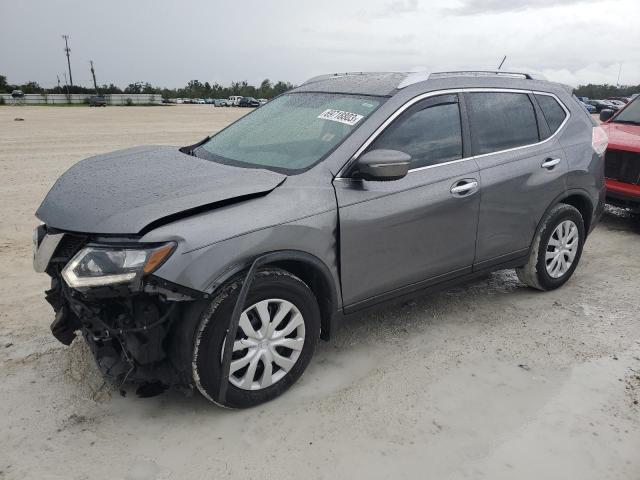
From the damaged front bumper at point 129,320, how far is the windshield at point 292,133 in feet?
3.49

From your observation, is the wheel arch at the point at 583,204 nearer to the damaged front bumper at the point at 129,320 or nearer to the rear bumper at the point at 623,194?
the rear bumper at the point at 623,194

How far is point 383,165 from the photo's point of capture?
305 cm

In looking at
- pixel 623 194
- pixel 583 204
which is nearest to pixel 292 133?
pixel 583 204

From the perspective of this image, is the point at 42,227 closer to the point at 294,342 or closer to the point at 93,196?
the point at 93,196

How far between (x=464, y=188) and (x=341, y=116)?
941mm

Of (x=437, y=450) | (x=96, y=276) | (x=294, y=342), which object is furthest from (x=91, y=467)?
(x=437, y=450)

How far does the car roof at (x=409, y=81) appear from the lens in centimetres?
362

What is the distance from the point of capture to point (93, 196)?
2.87 m

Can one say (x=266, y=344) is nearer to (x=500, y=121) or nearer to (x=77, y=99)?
(x=500, y=121)

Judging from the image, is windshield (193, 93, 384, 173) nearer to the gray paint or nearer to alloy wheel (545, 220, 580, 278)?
the gray paint

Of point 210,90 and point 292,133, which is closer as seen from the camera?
point 292,133

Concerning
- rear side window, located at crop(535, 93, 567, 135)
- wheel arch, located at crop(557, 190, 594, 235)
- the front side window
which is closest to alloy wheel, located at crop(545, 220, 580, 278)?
wheel arch, located at crop(557, 190, 594, 235)

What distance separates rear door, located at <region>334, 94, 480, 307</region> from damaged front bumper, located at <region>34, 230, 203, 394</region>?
3.37 feet

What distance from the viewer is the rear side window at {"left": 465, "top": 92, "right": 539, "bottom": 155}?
3857mm
